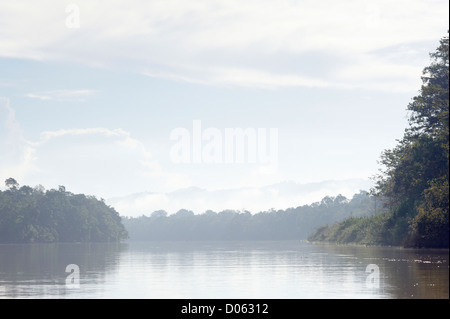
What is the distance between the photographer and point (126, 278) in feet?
111

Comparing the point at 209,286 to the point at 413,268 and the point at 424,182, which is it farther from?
the point at 424,182

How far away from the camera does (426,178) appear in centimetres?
7606

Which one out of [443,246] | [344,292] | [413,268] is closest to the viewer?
[344,292]

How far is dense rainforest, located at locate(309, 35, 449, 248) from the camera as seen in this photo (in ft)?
205

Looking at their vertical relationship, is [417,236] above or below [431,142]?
below

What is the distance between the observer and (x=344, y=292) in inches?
992

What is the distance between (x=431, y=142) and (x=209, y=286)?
5278 centimetres

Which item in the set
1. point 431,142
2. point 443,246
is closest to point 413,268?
point 443,246

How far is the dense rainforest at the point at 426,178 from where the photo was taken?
6258cm
